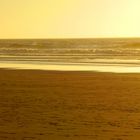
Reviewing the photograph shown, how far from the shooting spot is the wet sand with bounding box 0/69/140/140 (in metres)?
0.56

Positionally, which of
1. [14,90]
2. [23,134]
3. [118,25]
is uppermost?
[118,25]

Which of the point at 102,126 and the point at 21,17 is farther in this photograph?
the point at 21,17

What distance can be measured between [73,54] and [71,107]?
12 cm

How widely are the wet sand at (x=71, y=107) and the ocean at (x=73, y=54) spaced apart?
18 mm

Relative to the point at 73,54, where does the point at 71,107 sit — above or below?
below

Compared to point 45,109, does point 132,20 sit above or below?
above

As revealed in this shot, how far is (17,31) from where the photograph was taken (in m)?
0.69

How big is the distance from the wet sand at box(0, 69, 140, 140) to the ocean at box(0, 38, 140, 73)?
0.06ft

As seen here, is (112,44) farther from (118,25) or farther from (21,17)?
(21,17)

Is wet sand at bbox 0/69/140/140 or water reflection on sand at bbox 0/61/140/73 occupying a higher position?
water reflection on sand at bbox 0/61/140/73

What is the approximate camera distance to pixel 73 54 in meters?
0.62

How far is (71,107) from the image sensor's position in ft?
1.94

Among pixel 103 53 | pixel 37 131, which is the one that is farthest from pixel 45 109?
pixel 103 53

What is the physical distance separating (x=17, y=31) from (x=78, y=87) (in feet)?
0.72
